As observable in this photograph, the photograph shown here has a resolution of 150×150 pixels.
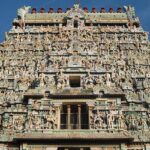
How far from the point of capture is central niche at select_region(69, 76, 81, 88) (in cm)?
2488

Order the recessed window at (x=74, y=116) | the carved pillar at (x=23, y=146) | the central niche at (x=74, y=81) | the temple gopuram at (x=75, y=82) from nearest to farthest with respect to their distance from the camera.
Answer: the carved pillar at (x=23, y=146) < the temple gopuram at (x=75, y=82) < the recessed window at (x=74, y=116) < the central niche at (x=74, y=81)

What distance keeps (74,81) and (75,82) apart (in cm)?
10

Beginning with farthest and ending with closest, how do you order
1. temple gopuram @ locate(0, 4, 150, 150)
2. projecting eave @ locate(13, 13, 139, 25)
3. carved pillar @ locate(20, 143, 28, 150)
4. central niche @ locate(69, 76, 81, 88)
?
projecting eave @ locate(13, 13, 139, 25)
central niche @ locate(69, 76, 81, 88)
temple gopuram @ locate(0, 4, 150, 150)
carved pillar @ locate(20, 143, 28, 150)

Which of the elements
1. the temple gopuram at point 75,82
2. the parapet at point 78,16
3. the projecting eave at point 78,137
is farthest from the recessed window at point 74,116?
the parapet at point 78,16

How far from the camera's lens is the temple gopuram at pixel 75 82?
20.5 metres

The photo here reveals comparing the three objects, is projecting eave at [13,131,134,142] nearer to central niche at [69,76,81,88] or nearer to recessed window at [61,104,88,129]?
recessed window at [61,104,88,129]

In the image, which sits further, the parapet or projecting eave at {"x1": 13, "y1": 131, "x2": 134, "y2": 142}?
the parapet

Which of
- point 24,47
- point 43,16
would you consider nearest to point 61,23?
point 43,16

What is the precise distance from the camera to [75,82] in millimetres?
25203

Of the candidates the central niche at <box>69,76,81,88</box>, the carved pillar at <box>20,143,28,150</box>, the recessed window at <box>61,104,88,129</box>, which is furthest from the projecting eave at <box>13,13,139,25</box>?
the carved pillar at <box>20,143,28,150</box>

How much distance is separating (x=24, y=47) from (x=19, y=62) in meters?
2.04

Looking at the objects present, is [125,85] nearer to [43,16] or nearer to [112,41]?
[112,41]

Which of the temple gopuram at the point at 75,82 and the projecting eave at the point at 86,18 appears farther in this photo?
the projecting eave at the point at 86,18

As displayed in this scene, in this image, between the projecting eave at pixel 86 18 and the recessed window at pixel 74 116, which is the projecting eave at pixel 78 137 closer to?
the recessed window at pixel 74 116
